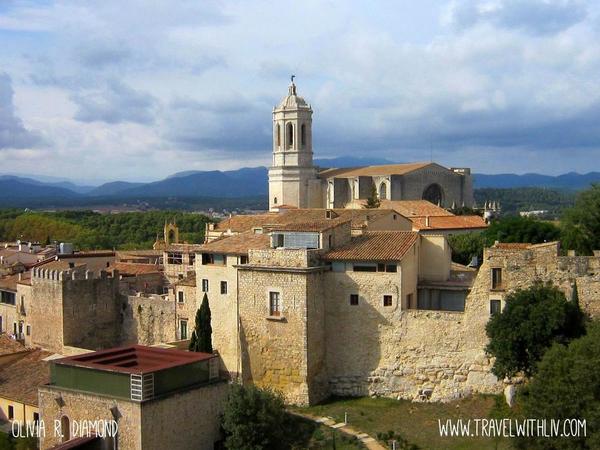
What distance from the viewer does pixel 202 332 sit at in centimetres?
3041

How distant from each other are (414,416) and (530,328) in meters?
5.34

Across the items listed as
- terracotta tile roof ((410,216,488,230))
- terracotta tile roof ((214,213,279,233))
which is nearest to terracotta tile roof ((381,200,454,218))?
terracotta tile roof ((410,216,488,230))

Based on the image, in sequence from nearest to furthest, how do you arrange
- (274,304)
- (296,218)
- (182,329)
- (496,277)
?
(496,277) → (274,304) → (182,329) → (296,218)

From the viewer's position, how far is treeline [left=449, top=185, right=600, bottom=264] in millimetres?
34688

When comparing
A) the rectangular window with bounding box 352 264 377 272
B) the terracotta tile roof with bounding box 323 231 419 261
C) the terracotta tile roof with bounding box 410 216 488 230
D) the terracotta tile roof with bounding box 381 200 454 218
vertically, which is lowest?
the rectangular window with bounding box 352 264 377 272

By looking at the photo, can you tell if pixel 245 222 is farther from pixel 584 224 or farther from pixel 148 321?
pixel 584 224

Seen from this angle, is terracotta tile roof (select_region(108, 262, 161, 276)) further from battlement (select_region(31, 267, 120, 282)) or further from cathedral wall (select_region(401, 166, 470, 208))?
cathedral wall (select_region(401, 166, 470, 208))

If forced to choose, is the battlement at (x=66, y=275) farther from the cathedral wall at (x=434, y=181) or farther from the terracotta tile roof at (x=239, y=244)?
the cathedral wall at (x=434, y=181)

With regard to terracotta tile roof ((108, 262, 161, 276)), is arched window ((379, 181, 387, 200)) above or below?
above

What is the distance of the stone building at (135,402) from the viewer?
22.5 meters

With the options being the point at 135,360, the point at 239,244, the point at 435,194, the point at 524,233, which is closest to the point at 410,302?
the point at 239,244

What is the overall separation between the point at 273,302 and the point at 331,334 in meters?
2.56

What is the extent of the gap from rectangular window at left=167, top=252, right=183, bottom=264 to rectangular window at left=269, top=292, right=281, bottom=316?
17.0 meters

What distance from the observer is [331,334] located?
29125 mm
